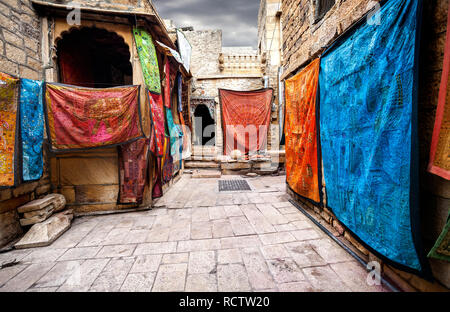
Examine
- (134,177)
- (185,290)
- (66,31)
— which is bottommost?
(185,290)

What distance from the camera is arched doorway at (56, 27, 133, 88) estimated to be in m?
3.82

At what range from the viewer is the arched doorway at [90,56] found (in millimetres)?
3823

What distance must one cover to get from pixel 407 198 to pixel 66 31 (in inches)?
215

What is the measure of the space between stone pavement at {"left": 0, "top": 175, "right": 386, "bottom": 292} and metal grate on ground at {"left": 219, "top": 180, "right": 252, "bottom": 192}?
159 cm

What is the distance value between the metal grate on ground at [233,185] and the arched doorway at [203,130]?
413 cm

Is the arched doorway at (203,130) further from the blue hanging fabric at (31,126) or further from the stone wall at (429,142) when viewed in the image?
the stone wall at (429,142)

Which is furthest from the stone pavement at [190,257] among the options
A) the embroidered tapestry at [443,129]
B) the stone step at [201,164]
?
the stone step at [201,164]

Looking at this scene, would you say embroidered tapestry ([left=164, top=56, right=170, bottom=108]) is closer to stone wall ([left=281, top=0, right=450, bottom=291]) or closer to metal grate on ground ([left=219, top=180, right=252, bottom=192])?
metal grate on ground ([left=219, top=180, right=252, bottom=192])

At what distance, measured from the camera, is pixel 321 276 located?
5.95ft

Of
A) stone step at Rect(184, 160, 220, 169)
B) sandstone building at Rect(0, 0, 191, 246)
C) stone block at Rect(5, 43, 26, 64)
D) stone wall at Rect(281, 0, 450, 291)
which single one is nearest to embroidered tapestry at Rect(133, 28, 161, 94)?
sandstone building at Rect(0, 0, 191, 246)

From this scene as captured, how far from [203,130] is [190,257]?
10763mm

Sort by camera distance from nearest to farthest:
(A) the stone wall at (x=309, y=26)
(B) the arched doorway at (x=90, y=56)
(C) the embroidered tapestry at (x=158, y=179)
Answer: (A) the stone wall at (x=309, y=26) → (B) the arched doorway at (x=90, y=56) → (C) the embroidered tapestry at (x=158, y=179)
